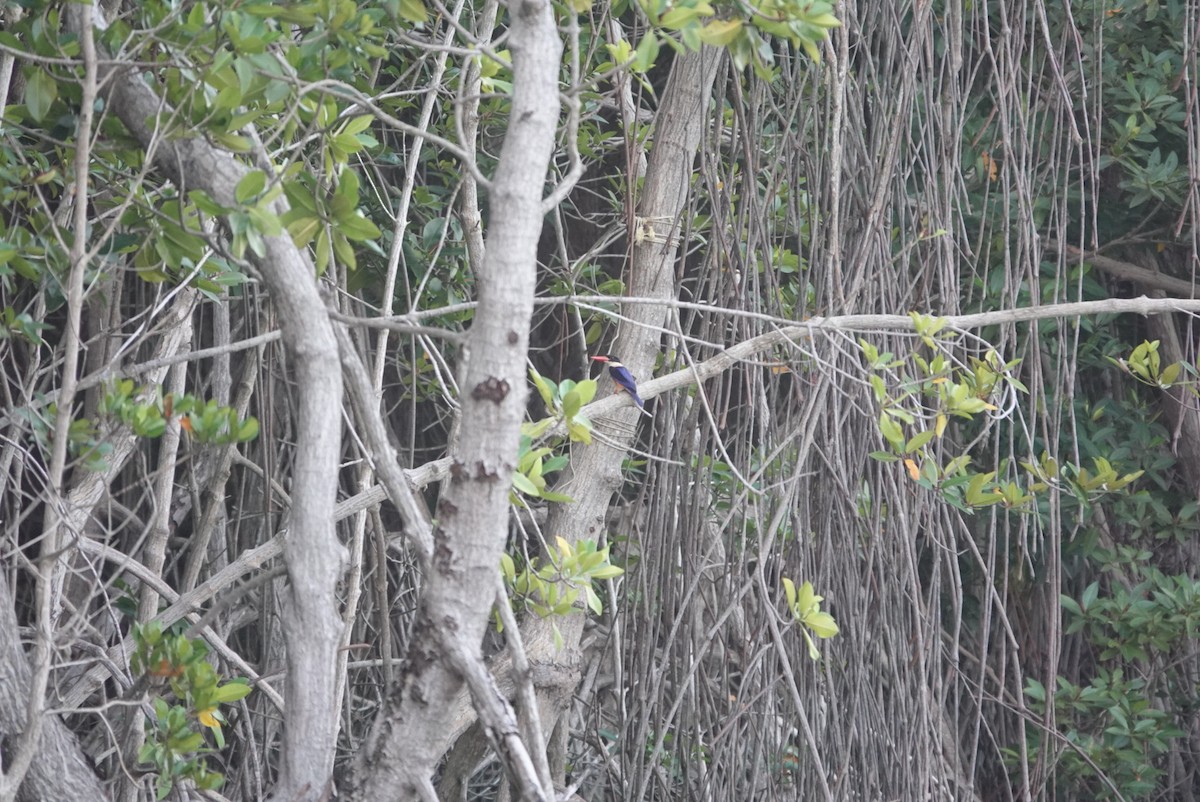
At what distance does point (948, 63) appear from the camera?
6.26 ft

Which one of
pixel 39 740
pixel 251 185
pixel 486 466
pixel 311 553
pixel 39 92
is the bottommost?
pixel 39 740

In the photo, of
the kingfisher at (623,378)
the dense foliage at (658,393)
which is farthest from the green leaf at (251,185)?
the kingfisher at (623,378)

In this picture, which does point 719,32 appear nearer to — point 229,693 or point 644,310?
point 644,310

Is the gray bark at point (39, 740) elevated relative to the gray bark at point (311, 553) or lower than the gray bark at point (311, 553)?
lower

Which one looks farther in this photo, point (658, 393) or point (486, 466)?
point (658, 393)

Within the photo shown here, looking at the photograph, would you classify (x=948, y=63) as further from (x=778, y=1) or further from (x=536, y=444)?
(x=536, y=444)

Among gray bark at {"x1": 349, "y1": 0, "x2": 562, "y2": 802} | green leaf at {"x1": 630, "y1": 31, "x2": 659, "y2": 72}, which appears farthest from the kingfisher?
gray bark at {"x1": 349, "y1": 0, "x2": 562, "y2": 802}

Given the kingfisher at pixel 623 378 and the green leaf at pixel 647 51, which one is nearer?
the green leaf at pixel 647 51

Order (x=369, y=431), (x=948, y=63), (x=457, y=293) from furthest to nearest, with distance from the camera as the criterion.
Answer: (x=457, y=293), (x=948, y=63), (x=369, y=431)

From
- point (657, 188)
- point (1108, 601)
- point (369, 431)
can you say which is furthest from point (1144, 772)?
point (369, 431)

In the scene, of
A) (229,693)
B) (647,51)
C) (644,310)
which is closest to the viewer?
(647,51)

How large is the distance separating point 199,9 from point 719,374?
0.92 meters

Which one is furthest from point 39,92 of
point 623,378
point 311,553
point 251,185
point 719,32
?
point 623,378

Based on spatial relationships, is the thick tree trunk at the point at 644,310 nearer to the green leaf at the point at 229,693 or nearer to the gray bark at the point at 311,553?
the green leaf at the point at 229,693
